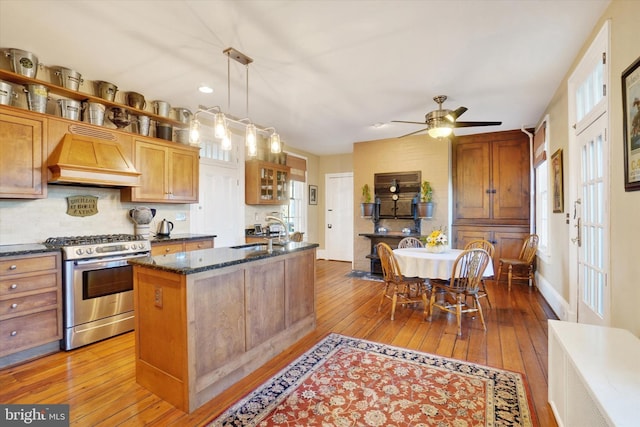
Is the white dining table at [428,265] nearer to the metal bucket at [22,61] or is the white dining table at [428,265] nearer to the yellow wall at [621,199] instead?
the yellow wall at [621,199]

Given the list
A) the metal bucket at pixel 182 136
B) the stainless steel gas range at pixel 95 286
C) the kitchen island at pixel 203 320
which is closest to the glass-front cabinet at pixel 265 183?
the metal bucket at pixel 182 136

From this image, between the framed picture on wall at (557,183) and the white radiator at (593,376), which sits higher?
the framed picture on wall at (557,183)

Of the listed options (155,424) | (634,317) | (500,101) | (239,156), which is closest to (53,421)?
(155,424)

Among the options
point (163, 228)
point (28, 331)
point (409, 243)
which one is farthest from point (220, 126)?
point (409, 243)

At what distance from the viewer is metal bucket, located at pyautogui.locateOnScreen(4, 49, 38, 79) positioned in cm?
267

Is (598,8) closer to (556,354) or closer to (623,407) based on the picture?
(556,354)

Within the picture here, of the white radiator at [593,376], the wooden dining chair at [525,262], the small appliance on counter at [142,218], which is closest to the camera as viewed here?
the white radiator at [593,376]

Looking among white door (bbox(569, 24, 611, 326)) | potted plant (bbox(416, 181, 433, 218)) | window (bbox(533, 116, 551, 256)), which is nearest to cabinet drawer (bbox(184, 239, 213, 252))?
potted plant (bbox(416, 181, 433, 218))

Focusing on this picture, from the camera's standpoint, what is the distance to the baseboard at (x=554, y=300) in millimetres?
3266

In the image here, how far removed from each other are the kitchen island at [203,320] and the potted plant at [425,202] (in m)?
3.67

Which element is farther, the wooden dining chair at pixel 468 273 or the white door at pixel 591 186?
the wooden dining chair at pixel 468 273

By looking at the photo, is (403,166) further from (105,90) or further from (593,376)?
(593,376)

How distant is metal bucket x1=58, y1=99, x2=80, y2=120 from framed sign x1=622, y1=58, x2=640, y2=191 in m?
4.58

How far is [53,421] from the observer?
6.02 feet
